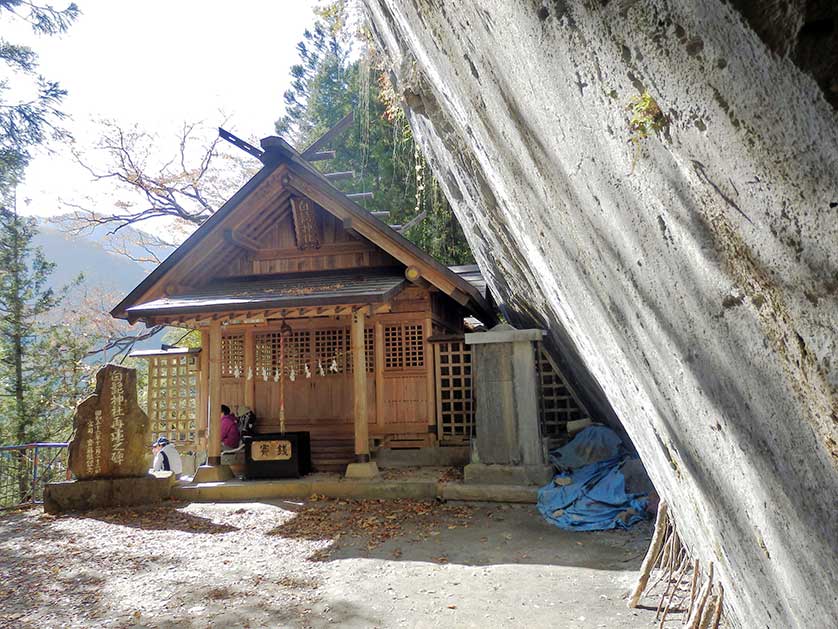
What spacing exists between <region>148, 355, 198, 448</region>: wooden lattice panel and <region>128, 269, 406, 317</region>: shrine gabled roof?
2539mm

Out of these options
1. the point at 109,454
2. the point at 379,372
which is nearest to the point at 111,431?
the point at 109,454

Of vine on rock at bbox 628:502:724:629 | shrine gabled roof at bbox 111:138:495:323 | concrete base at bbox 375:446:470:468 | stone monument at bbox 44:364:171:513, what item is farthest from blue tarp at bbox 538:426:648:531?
stone monument at bbox 44:364:171:513

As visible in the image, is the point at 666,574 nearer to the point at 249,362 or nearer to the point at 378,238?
the point at 378,238

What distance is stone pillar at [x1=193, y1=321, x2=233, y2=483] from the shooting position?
8.38 metres

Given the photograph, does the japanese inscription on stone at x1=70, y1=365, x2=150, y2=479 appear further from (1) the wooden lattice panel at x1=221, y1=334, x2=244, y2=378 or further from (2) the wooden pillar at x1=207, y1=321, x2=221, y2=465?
(1) the wooden lattice panel at x1=221, y1=334, x2=244, y2=378

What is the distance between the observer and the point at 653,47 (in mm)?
1062

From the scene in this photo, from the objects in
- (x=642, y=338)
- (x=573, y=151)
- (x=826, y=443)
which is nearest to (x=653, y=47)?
(x=573, y=151)

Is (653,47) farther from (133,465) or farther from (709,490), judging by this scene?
(133,465)

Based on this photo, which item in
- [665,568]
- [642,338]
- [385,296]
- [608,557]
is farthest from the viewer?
[385,296]

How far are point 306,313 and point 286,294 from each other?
0.46 m

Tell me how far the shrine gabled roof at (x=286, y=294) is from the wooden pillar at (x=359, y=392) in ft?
2.02

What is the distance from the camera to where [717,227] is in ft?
3.59

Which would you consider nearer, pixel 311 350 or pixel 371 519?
pixel 371 519

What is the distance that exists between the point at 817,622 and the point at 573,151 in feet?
4.59
